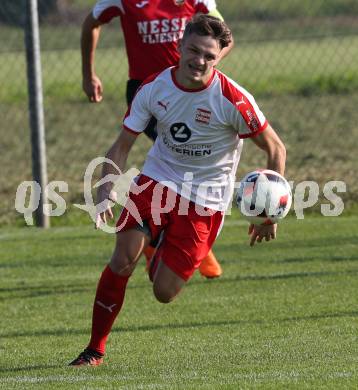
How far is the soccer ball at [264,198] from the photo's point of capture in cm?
600

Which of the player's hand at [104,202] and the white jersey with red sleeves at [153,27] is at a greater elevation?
the player's hand at [104,202]

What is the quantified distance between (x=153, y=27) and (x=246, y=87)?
37.9ft

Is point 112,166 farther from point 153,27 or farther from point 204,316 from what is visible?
point 153,27

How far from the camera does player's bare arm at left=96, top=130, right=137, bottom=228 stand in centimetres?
601

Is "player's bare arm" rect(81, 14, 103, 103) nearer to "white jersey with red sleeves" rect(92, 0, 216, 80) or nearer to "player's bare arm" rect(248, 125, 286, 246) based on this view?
"white jersey with red sleeves" rect(92, 0, 216, 80)

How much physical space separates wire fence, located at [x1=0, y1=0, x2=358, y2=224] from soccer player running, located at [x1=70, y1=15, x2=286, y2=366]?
4735 mm

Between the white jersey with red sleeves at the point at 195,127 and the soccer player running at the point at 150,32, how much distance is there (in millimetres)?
1779

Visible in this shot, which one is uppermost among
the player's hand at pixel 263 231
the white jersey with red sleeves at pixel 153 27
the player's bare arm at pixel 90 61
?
the player's hand at pixel 263 231

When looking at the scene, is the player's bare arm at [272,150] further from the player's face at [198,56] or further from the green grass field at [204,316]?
the green grass field at [204,316]

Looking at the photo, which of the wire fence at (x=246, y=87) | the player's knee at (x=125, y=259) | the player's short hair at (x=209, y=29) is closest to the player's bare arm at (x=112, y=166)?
the player's knee at (x=125, y=259)

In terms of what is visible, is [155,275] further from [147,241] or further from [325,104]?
[325,104]

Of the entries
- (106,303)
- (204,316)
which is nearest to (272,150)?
(106,303)

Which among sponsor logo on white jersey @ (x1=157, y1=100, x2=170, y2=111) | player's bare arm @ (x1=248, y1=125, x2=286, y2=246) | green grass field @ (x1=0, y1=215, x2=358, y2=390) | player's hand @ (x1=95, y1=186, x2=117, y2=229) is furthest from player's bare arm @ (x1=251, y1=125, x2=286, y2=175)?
green grass field @ (x1=0, y1=215, x2=358, y2=390)

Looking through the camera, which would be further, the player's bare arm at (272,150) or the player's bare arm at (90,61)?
the player's bare arm at (90,61)
